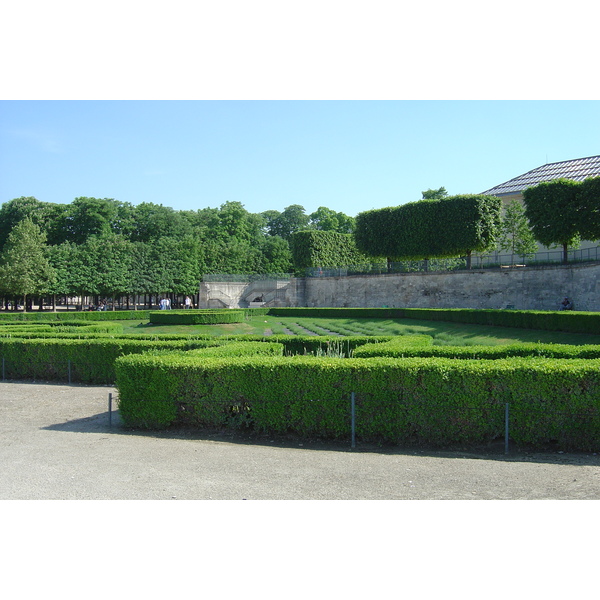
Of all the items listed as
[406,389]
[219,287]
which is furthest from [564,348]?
[219,287]

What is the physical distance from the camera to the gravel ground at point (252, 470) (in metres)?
6.04

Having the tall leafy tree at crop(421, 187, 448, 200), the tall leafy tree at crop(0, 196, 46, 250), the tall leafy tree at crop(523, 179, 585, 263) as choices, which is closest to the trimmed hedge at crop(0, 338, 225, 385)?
the tall leafy tree at crop(523, 179, 585, 263)

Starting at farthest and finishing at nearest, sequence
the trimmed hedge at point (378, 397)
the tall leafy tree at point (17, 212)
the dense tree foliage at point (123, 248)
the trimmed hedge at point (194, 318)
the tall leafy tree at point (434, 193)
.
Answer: the tall leafy tree at point (434, 193) → the tall leafy tree at point (17, 212) → the dense tree foliage at point (123, 248) → the trimmed hedge at point (194, 318) → the trimmed hedge at point (378, 397)

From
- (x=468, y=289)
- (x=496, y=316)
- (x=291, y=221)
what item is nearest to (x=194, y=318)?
(x=496, y=316)

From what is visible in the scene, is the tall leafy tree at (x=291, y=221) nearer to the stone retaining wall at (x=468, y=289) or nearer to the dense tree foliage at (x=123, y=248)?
the dense tree foliage at (x=123, y=248)

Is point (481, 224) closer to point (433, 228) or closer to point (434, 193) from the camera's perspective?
point (433, 228)

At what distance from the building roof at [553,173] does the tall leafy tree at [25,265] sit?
42929 millimetres

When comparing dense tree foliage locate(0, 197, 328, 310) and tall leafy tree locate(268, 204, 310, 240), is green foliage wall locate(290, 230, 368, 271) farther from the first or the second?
tall leafy tree locate(268, 204, 310, 240)

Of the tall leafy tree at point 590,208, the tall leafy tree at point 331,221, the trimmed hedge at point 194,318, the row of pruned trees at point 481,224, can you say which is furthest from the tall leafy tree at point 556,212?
the tall leafy tree at point 331,221

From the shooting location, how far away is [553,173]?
164 feet

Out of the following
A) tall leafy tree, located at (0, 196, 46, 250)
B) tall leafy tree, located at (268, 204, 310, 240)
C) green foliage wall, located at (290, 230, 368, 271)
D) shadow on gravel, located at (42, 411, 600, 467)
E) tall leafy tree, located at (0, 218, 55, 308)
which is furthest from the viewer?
tall leafy tree, located at (268, 204, 310, 240)

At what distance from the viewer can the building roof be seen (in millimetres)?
46781

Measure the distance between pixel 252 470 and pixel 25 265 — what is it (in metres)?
47.5

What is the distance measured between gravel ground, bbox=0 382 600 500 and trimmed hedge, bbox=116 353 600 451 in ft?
1.14
